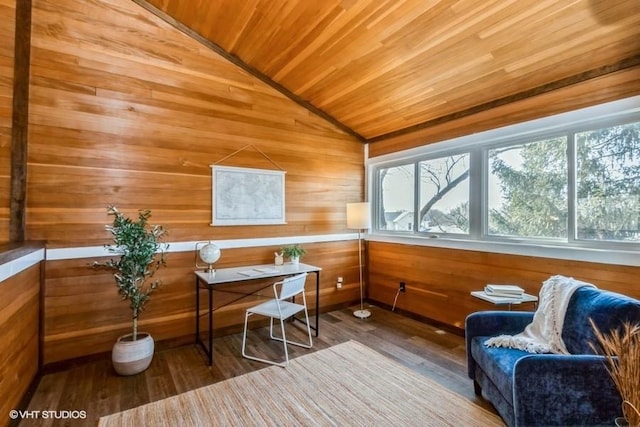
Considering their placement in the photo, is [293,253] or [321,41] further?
[293,253]

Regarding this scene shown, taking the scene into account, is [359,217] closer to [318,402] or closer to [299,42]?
[299,42]

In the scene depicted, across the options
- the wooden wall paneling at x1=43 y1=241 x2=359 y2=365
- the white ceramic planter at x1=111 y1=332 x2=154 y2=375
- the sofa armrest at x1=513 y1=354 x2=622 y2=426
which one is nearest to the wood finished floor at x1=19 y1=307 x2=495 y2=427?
the white ceramic planter at x1=111 y1=332 x2=154 y2=375

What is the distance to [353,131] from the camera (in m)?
4.43

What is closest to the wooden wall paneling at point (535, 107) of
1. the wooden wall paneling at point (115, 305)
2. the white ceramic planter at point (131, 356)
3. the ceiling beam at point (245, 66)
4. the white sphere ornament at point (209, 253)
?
the ceiling beam at point (245, 66)

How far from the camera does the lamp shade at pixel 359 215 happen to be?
13.1ft

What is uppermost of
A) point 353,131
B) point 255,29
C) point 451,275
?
point 255,29

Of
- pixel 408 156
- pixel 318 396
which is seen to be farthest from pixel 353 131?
pixel 318 396

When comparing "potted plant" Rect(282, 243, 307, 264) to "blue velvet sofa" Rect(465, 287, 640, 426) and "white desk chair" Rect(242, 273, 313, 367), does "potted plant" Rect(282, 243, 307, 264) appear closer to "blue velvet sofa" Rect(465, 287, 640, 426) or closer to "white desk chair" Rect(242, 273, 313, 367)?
"white desk chair" Rect(242, 273, 313, 367)

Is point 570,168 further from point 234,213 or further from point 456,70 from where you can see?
point 234,213

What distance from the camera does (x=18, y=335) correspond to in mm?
1978

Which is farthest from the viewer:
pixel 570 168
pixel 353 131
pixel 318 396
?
pixel 353 131

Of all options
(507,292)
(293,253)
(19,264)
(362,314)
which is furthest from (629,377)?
(19,264)

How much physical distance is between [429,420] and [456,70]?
9.44ft

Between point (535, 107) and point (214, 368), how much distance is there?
375 centimetres
